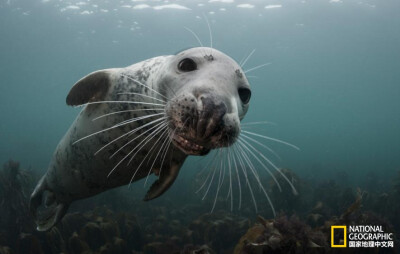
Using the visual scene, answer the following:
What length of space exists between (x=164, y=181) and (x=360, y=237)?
305 centimetres

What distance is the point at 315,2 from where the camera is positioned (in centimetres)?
2066

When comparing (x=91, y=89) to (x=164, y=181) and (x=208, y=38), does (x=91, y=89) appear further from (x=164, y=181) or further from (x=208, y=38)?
(x=208, y=38)

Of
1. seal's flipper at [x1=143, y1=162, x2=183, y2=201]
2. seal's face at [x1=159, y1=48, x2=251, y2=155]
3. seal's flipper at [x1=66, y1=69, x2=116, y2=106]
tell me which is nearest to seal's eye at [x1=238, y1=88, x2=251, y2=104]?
seal's face at [x1=159, y1=48, x2=251, y2=155]

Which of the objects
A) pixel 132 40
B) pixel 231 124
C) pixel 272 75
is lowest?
pixel 272 75

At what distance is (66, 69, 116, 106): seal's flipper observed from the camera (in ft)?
9.30

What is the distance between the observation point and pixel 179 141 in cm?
179

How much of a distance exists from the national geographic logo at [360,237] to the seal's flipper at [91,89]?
135 inches

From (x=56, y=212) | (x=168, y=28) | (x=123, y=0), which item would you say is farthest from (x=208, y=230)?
(x=168, y=28)

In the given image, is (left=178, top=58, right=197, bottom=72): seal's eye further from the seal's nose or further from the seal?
the seal's nose

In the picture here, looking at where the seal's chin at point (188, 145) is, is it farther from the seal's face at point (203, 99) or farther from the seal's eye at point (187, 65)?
the seal's eye at point (187, 65)

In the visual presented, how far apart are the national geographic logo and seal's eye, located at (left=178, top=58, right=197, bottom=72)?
3.00m

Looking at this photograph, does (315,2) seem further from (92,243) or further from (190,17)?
(92,243)

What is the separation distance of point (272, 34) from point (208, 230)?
26.0 m

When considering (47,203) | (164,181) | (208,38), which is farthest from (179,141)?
(208,38)
